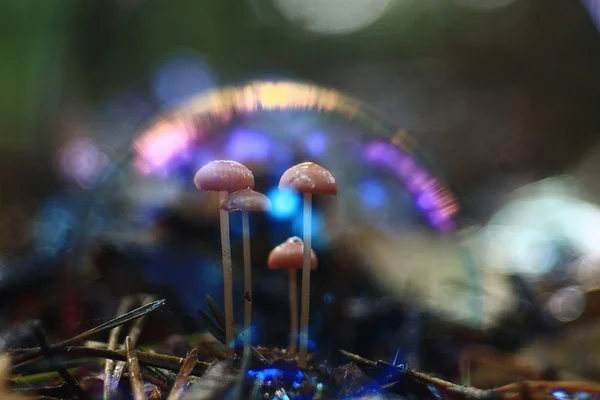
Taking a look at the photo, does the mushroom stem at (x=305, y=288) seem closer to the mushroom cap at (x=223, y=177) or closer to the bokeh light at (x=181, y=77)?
the mushroom cap at (x=223, y=177)

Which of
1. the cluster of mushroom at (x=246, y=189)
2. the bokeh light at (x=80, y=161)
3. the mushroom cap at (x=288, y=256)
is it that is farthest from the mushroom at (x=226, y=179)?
the bokeh light at (x=80, y=161)

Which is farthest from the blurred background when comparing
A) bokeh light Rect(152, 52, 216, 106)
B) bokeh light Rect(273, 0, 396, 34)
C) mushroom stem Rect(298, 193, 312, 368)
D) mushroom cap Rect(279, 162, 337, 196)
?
A: bokeh light Rect(273, 0, 396, 34)

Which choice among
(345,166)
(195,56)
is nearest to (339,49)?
(195,56)

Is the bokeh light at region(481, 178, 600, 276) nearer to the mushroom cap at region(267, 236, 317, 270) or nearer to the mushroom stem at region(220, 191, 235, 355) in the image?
the mushroom cap at region(267, 236, 317, 270)

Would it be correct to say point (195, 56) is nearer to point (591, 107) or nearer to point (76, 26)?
point (76, 26)

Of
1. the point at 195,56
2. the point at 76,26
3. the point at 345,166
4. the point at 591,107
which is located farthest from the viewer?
the point at 195,56

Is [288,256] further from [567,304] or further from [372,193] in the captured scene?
[567,304]
